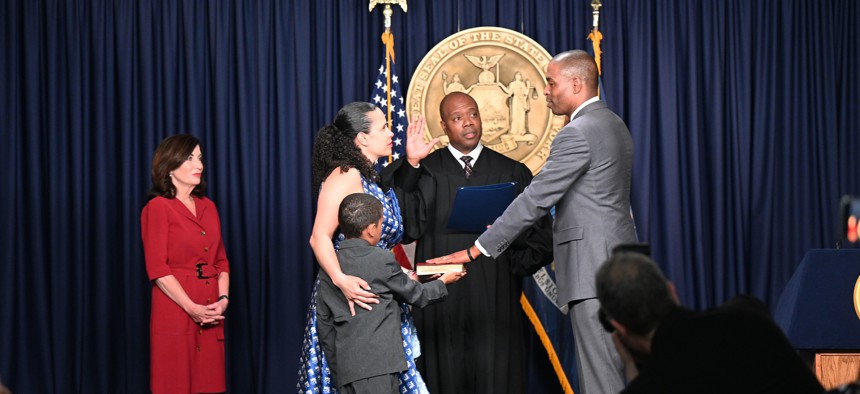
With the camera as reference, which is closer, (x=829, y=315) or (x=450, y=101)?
(x=829, y=315)

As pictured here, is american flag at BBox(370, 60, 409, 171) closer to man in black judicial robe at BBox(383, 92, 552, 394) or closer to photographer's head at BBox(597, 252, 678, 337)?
man in black judicial robe at BBox(383, 92, 552, 394)

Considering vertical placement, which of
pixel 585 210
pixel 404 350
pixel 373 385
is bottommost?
pixel 373 385

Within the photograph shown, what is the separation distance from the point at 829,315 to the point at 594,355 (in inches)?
40.7

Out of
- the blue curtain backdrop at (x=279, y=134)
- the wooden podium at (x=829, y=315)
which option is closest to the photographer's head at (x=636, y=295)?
the wooden podium at (x=829, y=315)

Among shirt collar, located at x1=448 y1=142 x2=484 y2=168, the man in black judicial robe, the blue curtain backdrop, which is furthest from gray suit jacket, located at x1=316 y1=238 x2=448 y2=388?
the blue curtain backdrop

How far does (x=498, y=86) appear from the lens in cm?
662

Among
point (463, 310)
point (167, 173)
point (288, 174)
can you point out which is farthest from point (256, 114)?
point (463, 310)

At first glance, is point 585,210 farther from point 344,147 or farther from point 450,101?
point 450,101

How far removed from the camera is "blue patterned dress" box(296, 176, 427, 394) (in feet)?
14.1

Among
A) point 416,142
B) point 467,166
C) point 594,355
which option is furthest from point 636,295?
point 467,166

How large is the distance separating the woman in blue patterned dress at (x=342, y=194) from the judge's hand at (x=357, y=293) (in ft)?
0.14

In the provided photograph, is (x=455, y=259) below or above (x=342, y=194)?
below

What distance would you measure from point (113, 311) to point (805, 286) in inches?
165

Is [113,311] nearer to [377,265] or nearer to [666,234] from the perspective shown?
[377,265]
